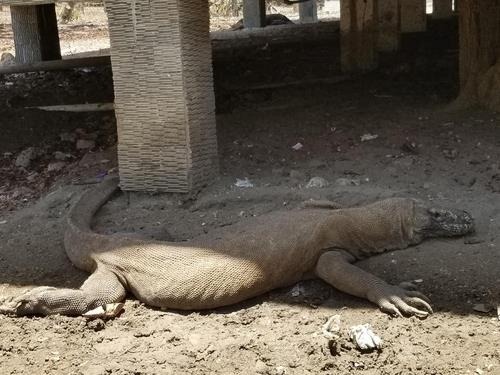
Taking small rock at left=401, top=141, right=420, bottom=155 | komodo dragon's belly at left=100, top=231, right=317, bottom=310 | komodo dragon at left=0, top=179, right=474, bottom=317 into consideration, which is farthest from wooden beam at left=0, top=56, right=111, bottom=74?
komodo dragon's belly at left=100, top=231, right=317, bottom=310

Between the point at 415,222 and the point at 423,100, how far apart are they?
3338 millimetres

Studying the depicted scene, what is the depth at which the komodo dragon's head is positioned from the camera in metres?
4.99

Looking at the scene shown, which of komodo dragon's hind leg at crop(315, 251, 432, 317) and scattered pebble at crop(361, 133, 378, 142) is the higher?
scattered pebble at crop(361, 133, 378, 142)

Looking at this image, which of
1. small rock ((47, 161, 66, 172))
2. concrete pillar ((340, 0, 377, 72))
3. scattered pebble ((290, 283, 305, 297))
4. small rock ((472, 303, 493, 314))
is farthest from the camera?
concrete pillar ((340, 0, 377, 72))

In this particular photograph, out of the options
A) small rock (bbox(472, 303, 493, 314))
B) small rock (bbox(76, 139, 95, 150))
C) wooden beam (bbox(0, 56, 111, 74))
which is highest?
wooden beam (bbox(0, 56, 111, 74))

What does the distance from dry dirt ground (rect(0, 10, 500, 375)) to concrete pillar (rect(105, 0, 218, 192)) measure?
243 millimetres

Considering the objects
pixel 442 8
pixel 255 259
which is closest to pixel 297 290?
pixel 255 259

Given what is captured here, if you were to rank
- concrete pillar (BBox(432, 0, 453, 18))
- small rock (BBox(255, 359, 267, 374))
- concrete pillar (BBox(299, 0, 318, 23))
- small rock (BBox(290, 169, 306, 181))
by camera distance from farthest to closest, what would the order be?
1. concrete pillar (BBox(299, 0, 318, 23))
2. concrete pillar (BBox(432, 0, 453, 18))
3. small rock (BBox(290, 169, 306, 181))
4. small rock (BBox(255, 359, 267, 374))

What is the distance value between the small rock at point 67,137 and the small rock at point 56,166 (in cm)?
60

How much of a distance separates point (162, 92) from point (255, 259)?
188 centimetres

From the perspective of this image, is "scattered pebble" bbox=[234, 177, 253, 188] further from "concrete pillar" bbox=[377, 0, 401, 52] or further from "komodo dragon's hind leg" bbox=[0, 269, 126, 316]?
"concrete pillar" bbox=[377, 0, 401, 52]

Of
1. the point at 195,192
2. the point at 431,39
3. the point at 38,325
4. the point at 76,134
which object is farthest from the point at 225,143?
the point at 431,39

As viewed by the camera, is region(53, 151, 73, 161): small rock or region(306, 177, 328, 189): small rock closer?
region(306, 177, 328, 189): small rock

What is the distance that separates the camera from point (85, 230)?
5391mm
